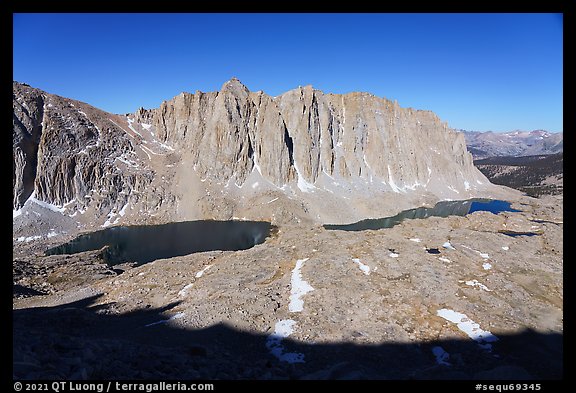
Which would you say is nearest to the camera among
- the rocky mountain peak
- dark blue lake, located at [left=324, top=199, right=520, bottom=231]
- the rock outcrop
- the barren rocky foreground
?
the barren rocky foreground

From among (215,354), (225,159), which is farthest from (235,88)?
(215,354)

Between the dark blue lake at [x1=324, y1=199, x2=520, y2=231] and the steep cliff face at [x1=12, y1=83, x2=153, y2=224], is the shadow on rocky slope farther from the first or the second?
the steep cliff face at [x1=12, y1=83, x2=153, y2=224]

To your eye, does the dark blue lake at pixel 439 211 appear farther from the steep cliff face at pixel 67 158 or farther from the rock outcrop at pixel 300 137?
the steep cliff face at pixel 67 158

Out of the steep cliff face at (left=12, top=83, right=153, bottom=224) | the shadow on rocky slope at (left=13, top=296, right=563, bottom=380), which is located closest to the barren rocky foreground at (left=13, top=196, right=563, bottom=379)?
the shadow on rocky slope at (left=13, top=296, right=563, bottom=380)

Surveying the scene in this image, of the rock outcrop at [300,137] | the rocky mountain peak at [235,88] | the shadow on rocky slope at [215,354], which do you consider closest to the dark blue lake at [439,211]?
the rock outcrop at [300,137]

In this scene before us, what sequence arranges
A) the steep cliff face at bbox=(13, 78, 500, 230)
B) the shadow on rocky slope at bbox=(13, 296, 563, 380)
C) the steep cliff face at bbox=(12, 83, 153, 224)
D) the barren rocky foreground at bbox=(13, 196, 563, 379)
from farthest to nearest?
the steep cliff face at bbox=(13, 78, 500, 230)
the steep cliff face at bbox=(12, 83, 153, 224)
the barren rocky foreground at bbox=(13, 196, 563, 379)
the shadow on rocky slope at bbox=(13, 296, 563, 380)

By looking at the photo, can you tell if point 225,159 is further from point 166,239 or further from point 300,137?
point 166,239
